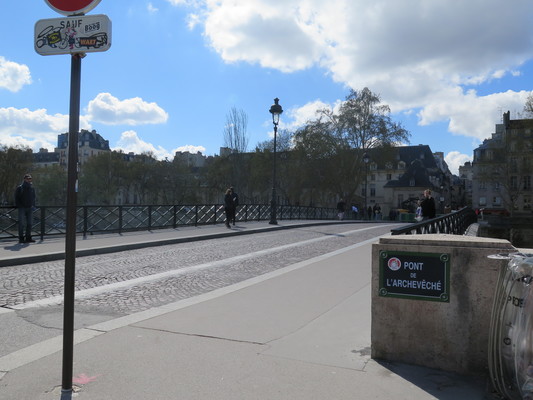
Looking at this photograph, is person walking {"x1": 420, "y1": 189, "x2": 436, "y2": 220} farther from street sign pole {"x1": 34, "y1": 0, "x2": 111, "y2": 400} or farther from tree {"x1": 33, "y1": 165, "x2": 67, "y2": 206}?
tree {"x1": 33, "y1": 165, "x2": 67, "y2": 206}

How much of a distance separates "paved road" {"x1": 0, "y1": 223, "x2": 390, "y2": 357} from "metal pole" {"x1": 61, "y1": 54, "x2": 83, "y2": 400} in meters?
1.41

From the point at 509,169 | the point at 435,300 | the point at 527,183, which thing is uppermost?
the point at 509,169

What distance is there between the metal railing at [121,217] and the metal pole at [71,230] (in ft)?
37.1

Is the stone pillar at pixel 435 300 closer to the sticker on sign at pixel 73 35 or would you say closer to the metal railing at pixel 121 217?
the sticker on sign at pixel 73 35

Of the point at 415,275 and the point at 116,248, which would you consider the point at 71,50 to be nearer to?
the point at 415,275

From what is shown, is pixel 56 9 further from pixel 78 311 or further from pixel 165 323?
pixel 78 311

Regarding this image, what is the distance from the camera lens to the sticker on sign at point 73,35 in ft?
9.91

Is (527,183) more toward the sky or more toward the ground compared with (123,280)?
more toward the sky

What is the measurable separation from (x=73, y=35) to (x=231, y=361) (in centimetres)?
275

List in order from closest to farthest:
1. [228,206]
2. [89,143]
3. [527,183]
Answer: [228,206] < [527,183] < [89,143]

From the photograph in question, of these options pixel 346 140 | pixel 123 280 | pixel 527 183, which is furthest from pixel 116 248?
pixel 527 183

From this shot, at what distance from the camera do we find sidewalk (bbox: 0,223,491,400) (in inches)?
128

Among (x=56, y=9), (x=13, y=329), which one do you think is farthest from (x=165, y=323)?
(x=56, y=9)

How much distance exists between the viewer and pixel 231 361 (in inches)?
150
